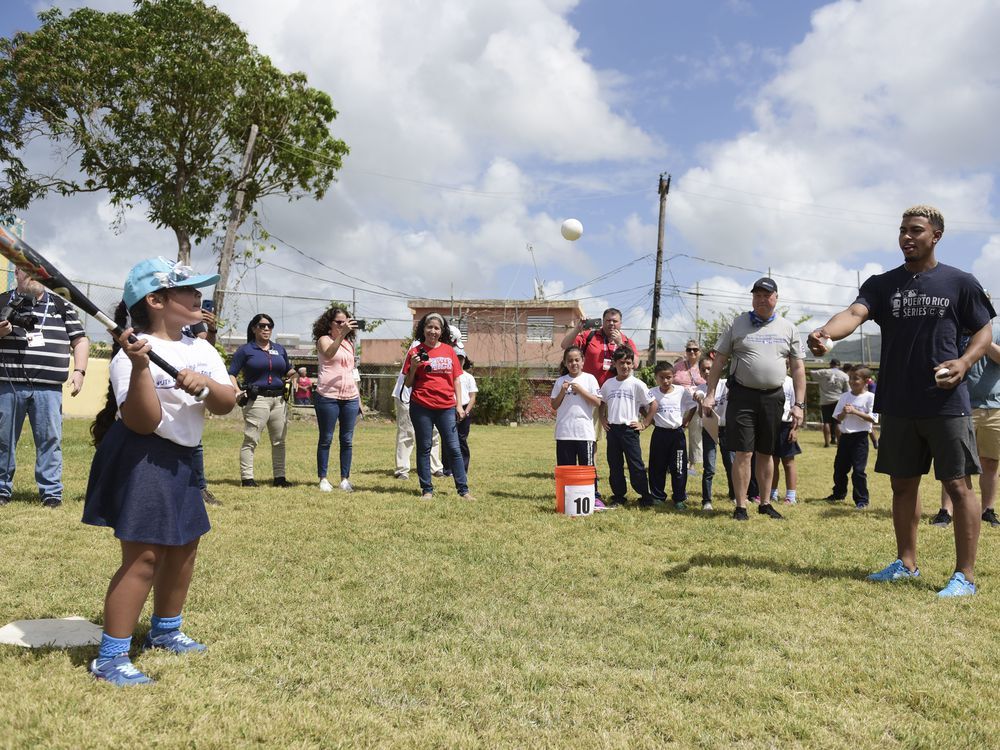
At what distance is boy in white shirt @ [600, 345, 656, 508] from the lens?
27.5 ft

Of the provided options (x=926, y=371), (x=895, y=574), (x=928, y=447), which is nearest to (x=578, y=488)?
(x=895, y=574)

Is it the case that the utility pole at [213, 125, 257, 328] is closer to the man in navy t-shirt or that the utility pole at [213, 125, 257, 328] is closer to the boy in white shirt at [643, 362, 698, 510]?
the boy in white shirt at [643, 362, 698, 510]

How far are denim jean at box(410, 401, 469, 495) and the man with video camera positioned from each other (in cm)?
334

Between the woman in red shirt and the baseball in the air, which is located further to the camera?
the baseball in the air

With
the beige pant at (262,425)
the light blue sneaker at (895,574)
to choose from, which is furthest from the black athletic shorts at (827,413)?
the light blue sneaker at (895,574)

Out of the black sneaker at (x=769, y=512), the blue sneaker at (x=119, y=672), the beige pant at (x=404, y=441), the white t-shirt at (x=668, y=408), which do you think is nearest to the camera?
the blue sneaker at (x=119, y=672)

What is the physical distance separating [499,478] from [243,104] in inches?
691

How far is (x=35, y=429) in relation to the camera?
277 inches

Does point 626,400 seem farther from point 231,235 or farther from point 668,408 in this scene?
point 231,235

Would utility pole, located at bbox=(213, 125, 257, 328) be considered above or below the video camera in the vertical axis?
above

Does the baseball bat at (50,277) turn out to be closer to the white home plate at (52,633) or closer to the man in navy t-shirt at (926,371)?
the white home plate at (52,633)

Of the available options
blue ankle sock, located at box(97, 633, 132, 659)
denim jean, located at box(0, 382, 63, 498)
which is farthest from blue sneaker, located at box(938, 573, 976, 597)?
denim jean, located at box(0, 382, 63, 498)

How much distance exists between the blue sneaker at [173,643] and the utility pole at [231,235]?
1895cm

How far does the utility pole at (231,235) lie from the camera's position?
21.6 metres
